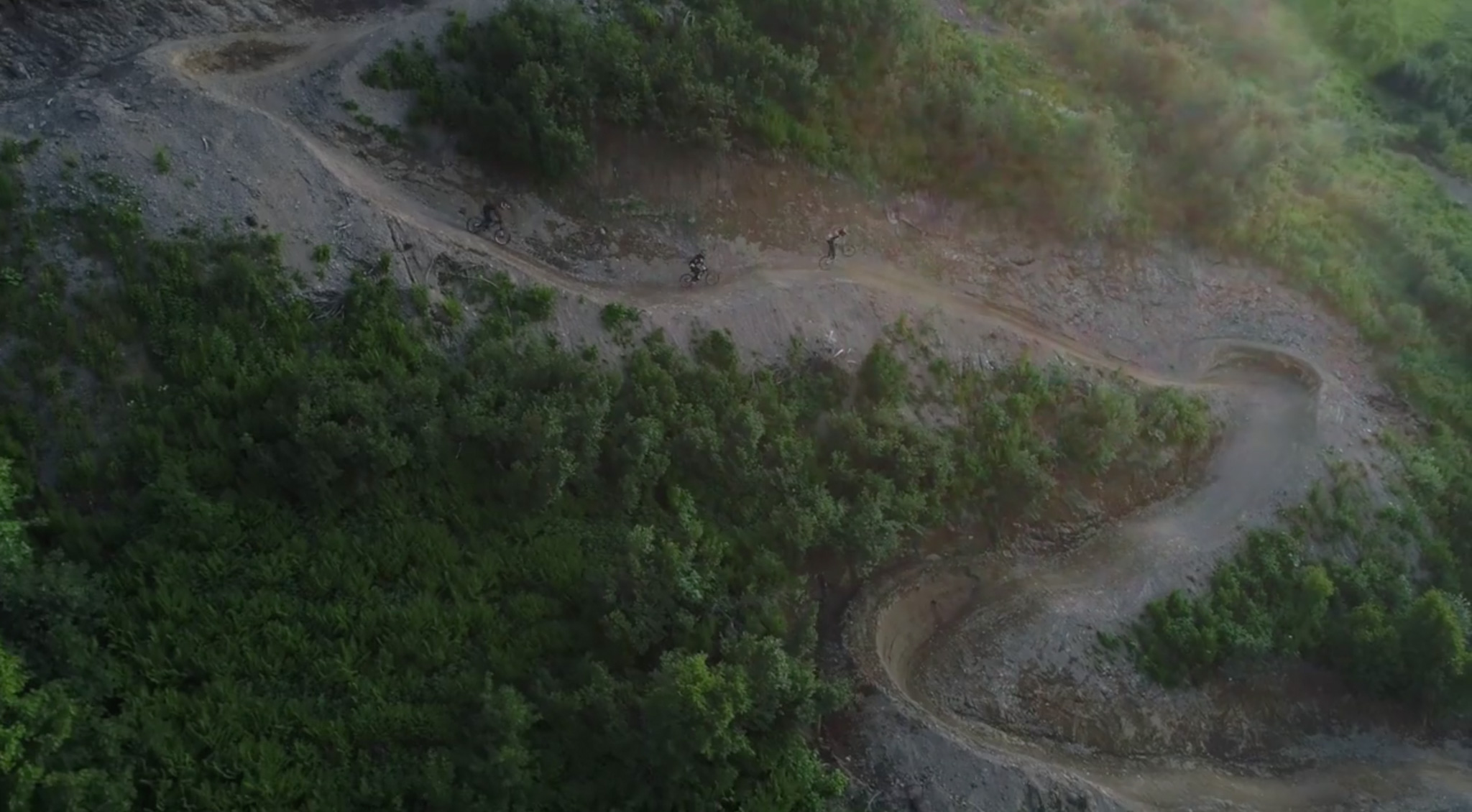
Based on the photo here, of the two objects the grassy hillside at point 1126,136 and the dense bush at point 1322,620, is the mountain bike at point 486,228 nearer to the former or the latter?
the grassy hillside at point 1126,136

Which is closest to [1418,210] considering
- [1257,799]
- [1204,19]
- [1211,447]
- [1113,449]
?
[1204,19]

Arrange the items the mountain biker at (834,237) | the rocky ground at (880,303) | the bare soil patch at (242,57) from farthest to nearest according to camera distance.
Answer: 1. the mountain biker at (834,237)
2. the bare soil patch at (242,57)
3. the rocky ground at (880,303)

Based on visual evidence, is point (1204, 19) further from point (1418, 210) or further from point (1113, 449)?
point (1113, 449)

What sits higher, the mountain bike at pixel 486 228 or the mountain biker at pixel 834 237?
the mountain bike at pixel 486 228

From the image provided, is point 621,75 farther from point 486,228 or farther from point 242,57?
point 242,57

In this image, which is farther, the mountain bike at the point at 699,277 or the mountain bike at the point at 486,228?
the mountain bike at the point at 699,277

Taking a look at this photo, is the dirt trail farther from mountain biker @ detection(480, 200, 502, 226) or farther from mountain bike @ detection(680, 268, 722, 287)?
mountain biker @ detection(480, 200, 502, 226)

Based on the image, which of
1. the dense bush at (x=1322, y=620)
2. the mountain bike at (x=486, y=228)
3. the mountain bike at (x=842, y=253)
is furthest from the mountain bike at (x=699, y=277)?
the dense bush at (x=1322, y=620)
